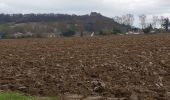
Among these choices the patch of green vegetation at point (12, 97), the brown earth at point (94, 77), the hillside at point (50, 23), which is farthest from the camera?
the hillside at point (50, 23)

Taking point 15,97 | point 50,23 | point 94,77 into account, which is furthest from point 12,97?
point 50,23

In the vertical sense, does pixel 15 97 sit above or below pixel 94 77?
below

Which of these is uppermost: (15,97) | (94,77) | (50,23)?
(94,77)

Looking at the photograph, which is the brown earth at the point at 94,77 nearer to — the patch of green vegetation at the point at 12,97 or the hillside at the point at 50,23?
the patch of green vegetation at the point at 12,97

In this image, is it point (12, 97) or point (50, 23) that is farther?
point (50, 23)

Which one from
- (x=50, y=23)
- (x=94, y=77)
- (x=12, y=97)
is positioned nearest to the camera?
(x=12, y=97)

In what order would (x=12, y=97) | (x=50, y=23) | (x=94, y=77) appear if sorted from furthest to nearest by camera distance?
1. (x=50, y=23)
2. (x=94, y=77)
3. (x=12, y=97)

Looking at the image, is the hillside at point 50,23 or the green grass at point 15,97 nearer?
the green grass at point 15,97

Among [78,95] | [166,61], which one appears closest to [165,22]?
[166,61]

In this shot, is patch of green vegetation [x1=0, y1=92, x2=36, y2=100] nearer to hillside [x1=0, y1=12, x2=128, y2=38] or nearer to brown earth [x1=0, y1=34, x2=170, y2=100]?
brown earth [x1=0, y1=34, x2=170, y2=100]

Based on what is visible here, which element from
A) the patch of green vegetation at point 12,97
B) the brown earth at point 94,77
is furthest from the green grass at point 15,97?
the brown earth at point 94,77

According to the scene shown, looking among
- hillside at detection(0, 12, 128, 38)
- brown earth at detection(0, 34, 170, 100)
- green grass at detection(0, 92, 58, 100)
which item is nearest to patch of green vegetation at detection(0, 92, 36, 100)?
green grass at detection(0, 92, 58, 100)

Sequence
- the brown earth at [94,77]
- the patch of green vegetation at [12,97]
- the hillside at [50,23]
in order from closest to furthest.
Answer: the patch of green vegetation at [12,97] < the brown earth at [94,77] < the hillside at [50,23]

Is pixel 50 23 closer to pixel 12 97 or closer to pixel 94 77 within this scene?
pixel 94 77
